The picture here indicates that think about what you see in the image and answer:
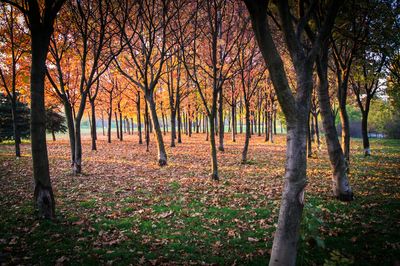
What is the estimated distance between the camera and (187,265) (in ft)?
15.6

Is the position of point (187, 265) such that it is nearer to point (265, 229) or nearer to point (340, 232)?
point (265, 229)

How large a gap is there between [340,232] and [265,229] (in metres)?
1.83


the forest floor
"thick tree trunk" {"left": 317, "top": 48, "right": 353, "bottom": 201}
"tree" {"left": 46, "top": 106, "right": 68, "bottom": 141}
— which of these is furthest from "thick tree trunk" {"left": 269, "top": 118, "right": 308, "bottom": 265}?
"tree" {"left": 46, "top": 106, "right": 68, "bottom": 141}

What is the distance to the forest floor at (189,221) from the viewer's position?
4996 millimetres

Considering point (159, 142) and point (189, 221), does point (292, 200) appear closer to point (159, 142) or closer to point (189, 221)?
point (189, 221)

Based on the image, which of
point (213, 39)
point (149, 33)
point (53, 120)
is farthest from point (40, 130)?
point (53, 120)

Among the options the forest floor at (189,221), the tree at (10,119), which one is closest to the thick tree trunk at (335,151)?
the forest floor at (189,221)

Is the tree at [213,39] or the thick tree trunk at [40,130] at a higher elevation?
the tree at [213,39]

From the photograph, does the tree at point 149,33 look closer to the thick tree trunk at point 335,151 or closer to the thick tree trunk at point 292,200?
the thick tree trunk at point 335,151

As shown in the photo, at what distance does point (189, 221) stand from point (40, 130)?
16.7 feet

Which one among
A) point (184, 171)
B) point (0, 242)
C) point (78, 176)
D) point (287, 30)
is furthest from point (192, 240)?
point (78, 176)

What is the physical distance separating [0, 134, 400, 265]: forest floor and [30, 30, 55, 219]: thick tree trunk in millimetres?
599

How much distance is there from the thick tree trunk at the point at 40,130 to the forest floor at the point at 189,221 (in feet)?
1.97

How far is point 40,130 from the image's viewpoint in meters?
6.72
